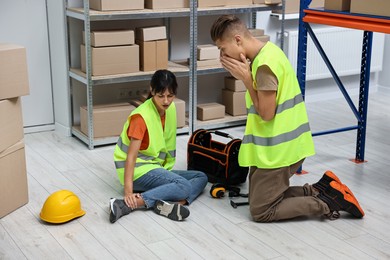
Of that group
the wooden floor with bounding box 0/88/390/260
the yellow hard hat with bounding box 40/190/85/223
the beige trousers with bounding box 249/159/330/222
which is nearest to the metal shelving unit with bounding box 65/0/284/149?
the wooden floor with bounding box 0/88/390/260

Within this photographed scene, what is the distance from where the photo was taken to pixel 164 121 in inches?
142

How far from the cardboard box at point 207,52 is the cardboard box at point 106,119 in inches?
27.6

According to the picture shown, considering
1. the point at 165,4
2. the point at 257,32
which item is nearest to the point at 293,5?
the point at 257,32

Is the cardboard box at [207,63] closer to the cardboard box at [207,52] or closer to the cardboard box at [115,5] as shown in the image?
the cardboard box at [207,52]

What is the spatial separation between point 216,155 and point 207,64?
135 cm

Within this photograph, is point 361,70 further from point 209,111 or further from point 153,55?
point 153,55

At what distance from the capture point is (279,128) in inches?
126

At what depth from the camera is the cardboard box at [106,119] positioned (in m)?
4.58

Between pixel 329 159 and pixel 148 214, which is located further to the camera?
pixel 329 159

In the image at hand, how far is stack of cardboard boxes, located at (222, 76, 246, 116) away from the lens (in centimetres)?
517

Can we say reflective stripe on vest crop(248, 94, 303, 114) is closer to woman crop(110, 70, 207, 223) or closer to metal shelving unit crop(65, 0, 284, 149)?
woman crop(110, 70, 207, 223)

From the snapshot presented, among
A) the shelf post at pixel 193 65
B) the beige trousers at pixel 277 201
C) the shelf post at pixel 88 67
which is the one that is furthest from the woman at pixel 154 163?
the shelf post at pixel 193 65

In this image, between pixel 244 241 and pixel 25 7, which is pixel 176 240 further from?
pixel 25 7

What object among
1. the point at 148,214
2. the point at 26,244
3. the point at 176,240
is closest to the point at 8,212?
the point at 26,244
